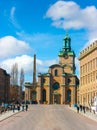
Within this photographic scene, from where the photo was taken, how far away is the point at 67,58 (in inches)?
7057

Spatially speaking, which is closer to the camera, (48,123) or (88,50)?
(48,123)

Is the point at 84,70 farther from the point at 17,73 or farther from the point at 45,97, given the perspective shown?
the point at 45,97

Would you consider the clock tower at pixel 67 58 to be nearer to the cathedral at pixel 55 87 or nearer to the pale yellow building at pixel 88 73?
the cathedral at pixel 55 87

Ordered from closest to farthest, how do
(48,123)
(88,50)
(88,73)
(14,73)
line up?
(48,123) < (88,50) < (88,73) < (14,73)

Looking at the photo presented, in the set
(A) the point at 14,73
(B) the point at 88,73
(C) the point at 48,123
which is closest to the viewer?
(C) the point at 48,123

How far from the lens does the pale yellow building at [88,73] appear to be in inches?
3757

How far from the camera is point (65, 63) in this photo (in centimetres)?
17762

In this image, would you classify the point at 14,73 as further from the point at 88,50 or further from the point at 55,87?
the point at 88,50

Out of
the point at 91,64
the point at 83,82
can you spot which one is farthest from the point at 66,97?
the point at 91,64

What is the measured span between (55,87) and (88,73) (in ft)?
214

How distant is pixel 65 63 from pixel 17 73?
100 ft

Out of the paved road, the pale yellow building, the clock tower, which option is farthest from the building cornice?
Result: the clock tower

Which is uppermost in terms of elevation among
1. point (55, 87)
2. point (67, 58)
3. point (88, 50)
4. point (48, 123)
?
point (67, 58)

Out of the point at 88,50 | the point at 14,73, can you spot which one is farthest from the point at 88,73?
the point at 14,73
